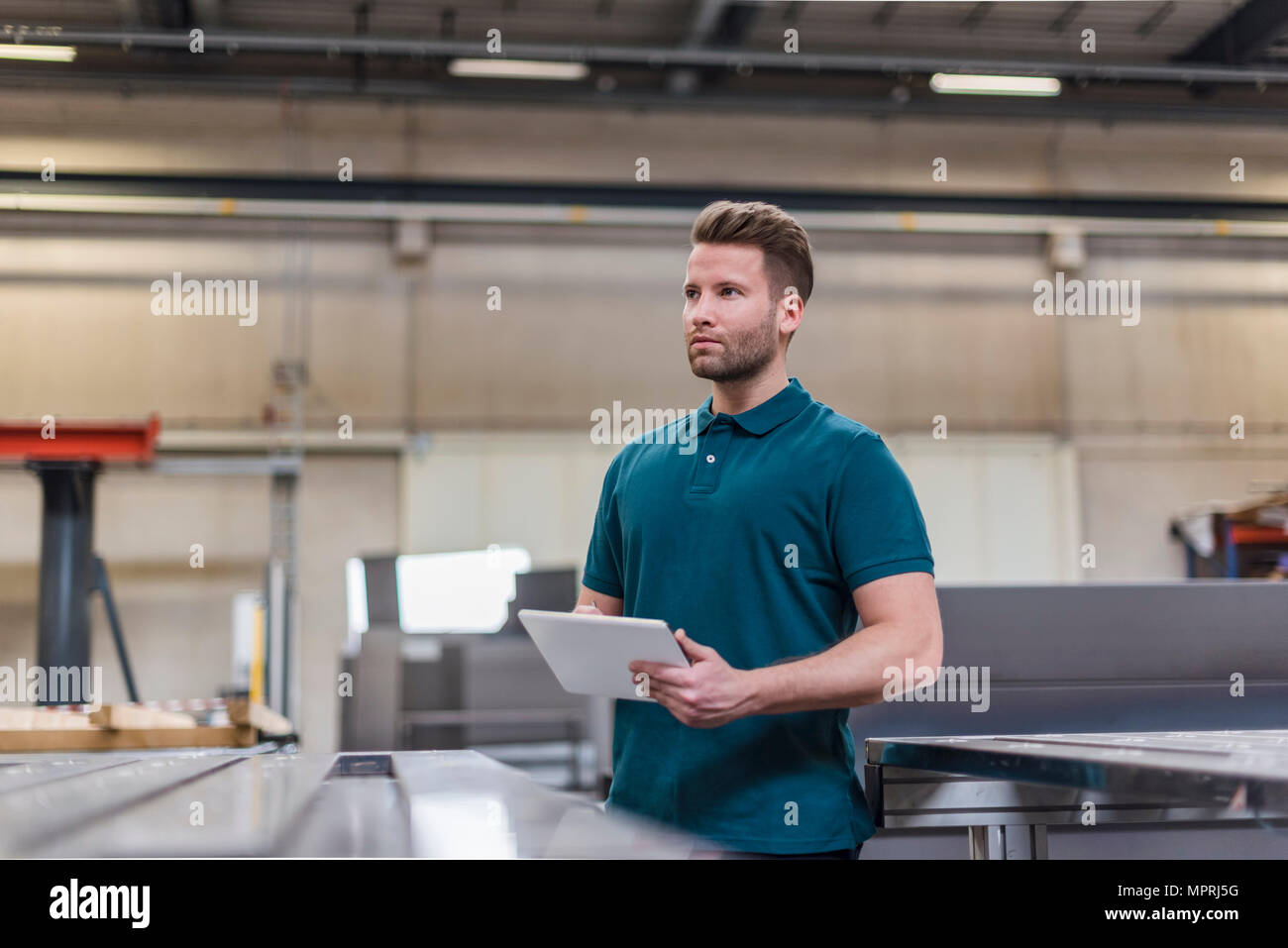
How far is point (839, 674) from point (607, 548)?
0.47 m

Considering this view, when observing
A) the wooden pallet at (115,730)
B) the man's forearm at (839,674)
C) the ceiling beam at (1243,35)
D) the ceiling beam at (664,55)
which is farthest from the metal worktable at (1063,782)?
the ceiling beam at (1243,35)

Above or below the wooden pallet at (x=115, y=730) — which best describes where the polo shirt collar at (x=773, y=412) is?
above

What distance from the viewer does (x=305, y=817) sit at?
87cm

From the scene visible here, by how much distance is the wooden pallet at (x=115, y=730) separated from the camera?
2.12m

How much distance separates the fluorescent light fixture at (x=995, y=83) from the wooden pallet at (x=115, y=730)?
580 centimetres

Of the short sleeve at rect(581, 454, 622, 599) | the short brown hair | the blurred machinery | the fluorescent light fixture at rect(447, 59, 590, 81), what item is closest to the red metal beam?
the blurred machinery

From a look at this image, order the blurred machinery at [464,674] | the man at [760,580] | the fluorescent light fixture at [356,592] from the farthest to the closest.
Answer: the fluorescent light fixture at [356,592] → the blurred machinery at [464,674] → the man at [760,580]

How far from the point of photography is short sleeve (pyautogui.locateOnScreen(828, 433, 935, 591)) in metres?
1.31

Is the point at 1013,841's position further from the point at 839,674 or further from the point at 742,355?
the point at 742,355

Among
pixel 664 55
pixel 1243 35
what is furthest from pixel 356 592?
pixel 1243 35

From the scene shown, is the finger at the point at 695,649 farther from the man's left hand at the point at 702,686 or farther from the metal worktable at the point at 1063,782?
the metal worktable at the point at 1063,782

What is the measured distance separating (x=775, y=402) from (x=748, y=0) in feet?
20.7

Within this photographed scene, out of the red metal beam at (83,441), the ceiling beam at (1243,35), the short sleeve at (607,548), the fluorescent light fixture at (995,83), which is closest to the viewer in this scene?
the short sleeve at (607,548)

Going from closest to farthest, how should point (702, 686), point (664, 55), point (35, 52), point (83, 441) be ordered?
1. point (702, 686)
2. point (83, 441)
3. point (35, 52)
4. point (664, 55)
